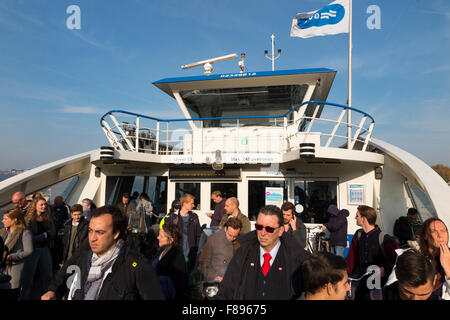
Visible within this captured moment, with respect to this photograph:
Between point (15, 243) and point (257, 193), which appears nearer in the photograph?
point (15, 243)

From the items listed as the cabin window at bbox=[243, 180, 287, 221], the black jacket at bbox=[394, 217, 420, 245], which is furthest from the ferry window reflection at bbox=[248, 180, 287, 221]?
the black jacket at bbox=[394, 217, 420, 245]

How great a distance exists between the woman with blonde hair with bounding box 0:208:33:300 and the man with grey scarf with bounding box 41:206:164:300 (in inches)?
77.7

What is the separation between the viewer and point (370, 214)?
3.37 meters

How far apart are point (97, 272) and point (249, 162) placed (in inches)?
231

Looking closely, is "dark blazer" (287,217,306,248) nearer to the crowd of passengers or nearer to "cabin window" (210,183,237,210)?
the crowd of passengers

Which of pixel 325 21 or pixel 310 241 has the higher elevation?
pixel 325 21

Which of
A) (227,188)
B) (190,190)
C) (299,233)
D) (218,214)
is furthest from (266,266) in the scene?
(190,190)

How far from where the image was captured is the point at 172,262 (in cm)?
284

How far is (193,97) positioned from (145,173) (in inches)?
128

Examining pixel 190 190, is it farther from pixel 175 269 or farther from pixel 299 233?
pixel 175 269

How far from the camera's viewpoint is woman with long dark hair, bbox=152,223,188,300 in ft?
9.07

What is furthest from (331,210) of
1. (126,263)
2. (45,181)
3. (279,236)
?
(45,181)

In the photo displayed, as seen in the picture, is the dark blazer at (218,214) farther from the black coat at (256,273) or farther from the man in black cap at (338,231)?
the black coat at (256,273)
